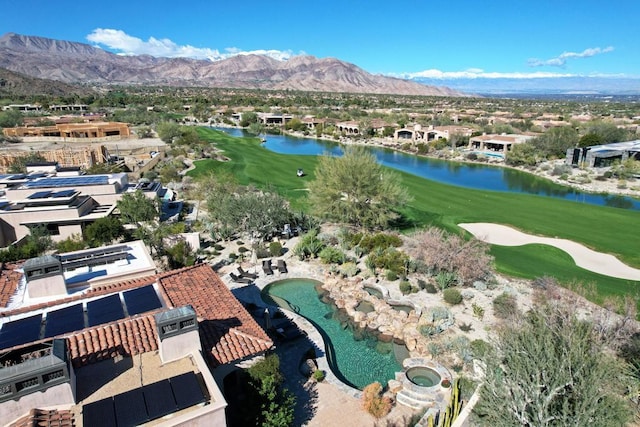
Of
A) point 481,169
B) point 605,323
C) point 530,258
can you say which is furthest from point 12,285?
point 481,169

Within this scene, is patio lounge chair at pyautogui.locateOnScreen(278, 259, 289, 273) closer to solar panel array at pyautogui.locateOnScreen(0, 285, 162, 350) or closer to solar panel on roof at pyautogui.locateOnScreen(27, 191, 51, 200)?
solar panel array at pyautogui.locateOnScreen(0, 285, 162, 350)

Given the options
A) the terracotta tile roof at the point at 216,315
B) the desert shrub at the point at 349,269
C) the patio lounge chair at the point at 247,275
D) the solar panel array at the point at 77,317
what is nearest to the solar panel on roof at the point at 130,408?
the terracotta tile roof at the point at 216,315

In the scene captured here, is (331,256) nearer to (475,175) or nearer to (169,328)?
(169,328)

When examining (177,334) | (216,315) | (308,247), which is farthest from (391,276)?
(177,334)

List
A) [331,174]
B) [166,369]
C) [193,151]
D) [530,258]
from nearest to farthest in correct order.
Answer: [166,369] < [530,258] < [331,174] < [193,151]

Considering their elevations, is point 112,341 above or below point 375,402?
above

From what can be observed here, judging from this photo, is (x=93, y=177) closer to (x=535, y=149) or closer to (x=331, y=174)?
(x=331, y=174)

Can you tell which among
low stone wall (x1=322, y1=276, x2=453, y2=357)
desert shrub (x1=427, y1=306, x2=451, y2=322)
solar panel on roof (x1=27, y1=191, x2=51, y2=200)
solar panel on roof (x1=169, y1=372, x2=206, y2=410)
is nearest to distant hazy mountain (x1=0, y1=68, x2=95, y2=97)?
solar panel on roof (x1=27, y1=191, x2=51, y2=200)

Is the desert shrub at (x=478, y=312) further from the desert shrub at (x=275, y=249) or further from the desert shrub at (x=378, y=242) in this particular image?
the desert shrub at (x=275, y=249)
